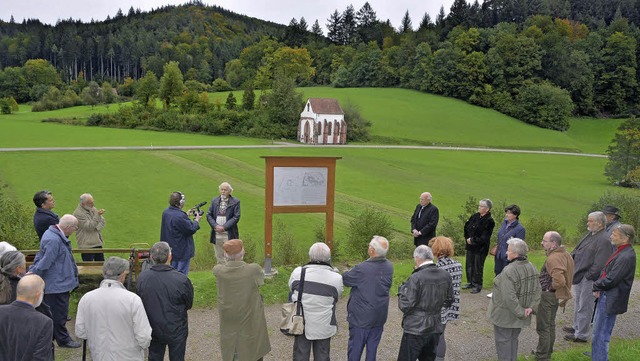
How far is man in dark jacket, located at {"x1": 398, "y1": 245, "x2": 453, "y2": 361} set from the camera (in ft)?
17.8

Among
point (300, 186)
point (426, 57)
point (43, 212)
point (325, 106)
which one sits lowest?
point (43, 212)

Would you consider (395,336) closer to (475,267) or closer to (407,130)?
(475,267)

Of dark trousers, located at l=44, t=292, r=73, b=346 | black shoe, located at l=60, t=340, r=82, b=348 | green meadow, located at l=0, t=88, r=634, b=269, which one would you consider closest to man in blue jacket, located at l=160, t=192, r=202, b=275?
dark trousers, located at l=44, t=292, r=73, b=346

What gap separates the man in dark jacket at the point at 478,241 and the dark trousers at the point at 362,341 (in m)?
4.21

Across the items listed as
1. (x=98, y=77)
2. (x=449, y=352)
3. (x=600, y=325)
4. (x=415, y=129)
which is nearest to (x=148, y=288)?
(x=449, y=352)

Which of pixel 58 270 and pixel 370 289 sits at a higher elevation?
pixel 370 289

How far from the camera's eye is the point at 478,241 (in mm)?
9359

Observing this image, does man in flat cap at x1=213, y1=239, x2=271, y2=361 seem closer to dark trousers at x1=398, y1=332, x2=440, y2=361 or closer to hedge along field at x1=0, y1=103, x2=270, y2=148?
dark trousers at x1=398, y1=332, x2=440, y2=361

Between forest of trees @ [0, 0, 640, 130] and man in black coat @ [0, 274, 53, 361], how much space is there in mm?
83049

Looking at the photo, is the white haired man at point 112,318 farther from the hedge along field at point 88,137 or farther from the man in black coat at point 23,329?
the hedge along field at point 88,137

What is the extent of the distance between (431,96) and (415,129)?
2494 cm

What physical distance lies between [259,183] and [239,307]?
26.8 meters

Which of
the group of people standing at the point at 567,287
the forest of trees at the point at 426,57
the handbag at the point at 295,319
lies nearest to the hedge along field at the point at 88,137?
the forest of trees at the point at 426,57

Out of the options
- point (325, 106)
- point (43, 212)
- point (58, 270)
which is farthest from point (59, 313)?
point (325, 106)
